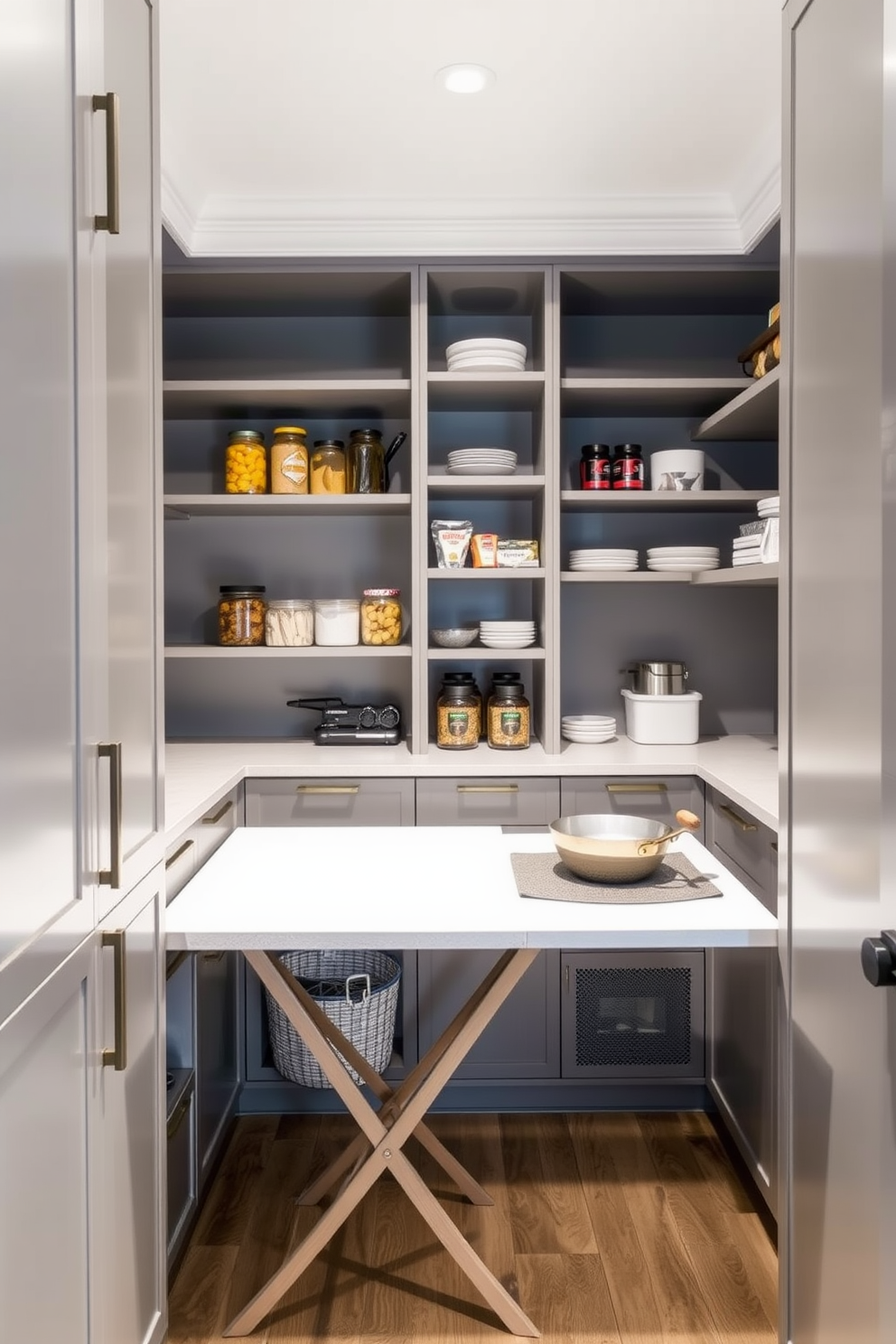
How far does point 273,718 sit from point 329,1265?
1.74 m

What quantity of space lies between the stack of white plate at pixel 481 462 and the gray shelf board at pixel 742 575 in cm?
68

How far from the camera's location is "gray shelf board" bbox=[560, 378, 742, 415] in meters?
2.95

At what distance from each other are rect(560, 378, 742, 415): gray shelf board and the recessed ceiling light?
2.88 feet

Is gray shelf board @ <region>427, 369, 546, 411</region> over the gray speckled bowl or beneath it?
over

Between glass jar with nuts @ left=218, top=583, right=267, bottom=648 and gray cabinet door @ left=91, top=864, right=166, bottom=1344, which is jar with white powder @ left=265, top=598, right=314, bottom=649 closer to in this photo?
glass jar with nuts @ left=218, top=583, right=267, bottom=648

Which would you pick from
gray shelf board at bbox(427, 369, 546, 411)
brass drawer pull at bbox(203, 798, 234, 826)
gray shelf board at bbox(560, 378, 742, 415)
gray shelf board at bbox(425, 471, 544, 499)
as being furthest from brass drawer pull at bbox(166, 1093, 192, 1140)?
gray shelf board at bbox(560, 378, 742, 415)

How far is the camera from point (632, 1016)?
280 cm

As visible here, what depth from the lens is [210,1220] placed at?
2.26 m

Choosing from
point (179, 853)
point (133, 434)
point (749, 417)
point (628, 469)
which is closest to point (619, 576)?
point (628, 469)

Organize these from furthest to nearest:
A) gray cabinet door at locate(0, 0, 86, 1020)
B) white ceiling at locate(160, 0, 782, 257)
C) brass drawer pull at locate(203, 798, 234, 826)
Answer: brass drawer pull at locate(203, 798, 234, 826) → white ceiling at locate(160, 0, 782, 257) → gray cabinet door at locate(0, 0, 86, 1020)

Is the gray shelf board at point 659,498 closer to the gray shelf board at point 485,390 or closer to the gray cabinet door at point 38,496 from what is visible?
the gray shelf board at point 485,390

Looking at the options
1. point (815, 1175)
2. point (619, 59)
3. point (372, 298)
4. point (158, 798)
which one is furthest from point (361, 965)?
point (619, 59)

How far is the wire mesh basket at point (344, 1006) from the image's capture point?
2.59 meters

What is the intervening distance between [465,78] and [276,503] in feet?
4.18
